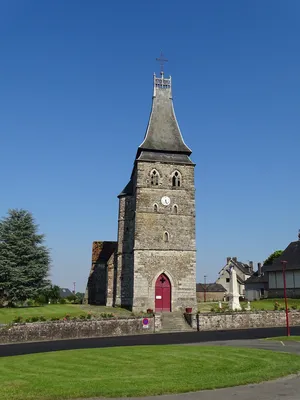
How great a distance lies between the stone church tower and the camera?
3559cm

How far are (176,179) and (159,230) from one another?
5.59 metres

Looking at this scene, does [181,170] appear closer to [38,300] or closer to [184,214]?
[184,214]

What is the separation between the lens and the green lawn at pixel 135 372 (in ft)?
31.0

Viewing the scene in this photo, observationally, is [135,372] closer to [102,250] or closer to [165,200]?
[165,200]

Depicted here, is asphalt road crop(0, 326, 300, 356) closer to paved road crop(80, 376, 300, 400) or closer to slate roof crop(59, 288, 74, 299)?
paved road crop(80, 376, 300, 400)

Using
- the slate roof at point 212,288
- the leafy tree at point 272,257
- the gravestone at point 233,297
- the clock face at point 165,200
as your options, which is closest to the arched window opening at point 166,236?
the clock face at point 165,200

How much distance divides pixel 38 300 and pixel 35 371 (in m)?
33.1

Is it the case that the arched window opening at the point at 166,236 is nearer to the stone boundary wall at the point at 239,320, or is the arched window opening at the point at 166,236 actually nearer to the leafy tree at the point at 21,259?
the stone boundary wall at the point at 239,320

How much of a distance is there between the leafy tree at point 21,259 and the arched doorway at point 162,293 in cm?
1248

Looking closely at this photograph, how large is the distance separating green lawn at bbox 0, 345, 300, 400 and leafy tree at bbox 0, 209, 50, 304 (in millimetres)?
24154

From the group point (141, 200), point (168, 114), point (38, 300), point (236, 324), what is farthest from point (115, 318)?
point (168, 114)

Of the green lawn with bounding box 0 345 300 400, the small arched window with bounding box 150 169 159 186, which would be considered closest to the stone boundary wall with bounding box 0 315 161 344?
the green lawn with bounding box 0 345 300 400

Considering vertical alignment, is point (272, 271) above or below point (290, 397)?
above

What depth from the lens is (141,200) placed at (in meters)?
37.1
